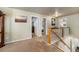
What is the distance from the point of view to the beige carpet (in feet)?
6.76

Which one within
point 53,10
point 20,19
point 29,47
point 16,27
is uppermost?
point 53,10

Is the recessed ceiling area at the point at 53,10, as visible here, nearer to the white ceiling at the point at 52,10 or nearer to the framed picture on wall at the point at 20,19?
the white ceiling at the point at 52,10

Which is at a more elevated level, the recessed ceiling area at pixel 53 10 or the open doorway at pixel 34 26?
the recessed ceiling area at pixel 53 10

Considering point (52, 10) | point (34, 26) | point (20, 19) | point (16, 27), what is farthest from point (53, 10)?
point (16, 27)

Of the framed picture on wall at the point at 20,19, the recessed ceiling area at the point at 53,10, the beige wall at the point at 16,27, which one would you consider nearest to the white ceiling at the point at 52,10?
the recessed ceiling area at the point at 53,10

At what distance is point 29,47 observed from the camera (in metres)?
2.11

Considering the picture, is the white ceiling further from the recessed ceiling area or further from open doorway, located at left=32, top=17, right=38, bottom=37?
open doorway, located at left=32, top=17, right=38, bottom=37

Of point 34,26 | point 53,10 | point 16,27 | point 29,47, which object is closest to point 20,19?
point 16,27

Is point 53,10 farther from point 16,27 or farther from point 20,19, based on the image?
point 16,27

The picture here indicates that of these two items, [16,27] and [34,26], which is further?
[34,26]

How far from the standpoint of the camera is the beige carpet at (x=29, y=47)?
6.76 ft

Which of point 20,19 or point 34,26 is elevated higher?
point 20,19

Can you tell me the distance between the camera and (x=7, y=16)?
7.34 feet

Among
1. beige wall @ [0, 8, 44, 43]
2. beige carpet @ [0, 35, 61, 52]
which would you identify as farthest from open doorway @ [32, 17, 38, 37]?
beige carpet @ [0, 35, 61, 52]
